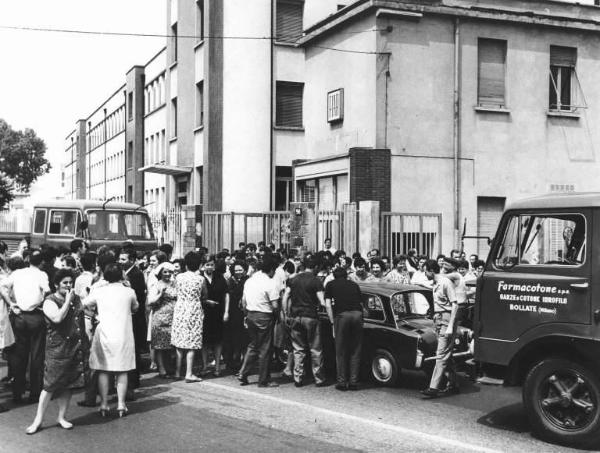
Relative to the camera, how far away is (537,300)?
8.25 meters

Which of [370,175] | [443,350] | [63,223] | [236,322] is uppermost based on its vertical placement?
[370,175]

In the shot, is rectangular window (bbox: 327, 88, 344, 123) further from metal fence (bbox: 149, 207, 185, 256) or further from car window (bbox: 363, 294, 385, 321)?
car window (bbox: 363, 294, 385, 321)

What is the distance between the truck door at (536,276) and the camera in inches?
315

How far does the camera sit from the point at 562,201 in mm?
8359

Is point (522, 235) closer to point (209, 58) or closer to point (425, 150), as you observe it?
point (425, 150)

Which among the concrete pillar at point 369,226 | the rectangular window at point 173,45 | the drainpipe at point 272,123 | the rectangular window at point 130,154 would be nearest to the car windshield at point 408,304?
the concrete pillar at point 369,226

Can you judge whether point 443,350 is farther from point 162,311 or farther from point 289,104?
point 289,104

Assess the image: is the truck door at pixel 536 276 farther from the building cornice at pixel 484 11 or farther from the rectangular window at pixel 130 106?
the rectangular window at pixel 130 106

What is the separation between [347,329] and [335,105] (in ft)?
45.4

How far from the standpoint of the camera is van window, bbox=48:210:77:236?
21141mm

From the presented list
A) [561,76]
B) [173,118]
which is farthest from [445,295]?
[173,118]

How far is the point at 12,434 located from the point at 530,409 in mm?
5425

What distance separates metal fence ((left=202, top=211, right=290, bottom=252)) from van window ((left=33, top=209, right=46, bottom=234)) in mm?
6191

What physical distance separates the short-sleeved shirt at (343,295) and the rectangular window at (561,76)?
15.1 meters
